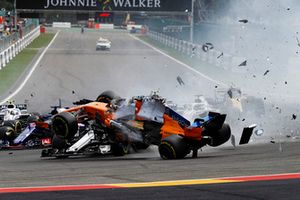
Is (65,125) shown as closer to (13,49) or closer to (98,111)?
(98,111)

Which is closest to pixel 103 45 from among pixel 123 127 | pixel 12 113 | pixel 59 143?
pixel 12 113

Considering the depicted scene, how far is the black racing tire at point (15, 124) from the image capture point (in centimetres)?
1885

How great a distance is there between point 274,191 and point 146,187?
1.60 m

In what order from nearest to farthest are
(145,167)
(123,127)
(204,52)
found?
(145,167) → (123,127) → (204,52)

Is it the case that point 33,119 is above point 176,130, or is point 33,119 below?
Result: below

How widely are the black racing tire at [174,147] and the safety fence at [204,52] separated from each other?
1987 centimetres

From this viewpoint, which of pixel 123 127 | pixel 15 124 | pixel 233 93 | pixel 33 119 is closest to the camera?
pixel 123 127

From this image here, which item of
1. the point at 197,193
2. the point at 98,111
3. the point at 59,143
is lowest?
the point at 59,143

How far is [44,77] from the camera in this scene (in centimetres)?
4369

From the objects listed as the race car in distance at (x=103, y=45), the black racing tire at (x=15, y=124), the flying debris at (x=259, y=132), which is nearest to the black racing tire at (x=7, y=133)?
the black racing tire at (x=15, y=124)

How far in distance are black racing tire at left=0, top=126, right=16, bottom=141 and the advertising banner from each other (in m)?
35.7

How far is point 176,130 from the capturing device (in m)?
14.8

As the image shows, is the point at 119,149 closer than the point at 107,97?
Yes

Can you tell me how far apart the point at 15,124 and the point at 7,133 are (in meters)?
0.55
